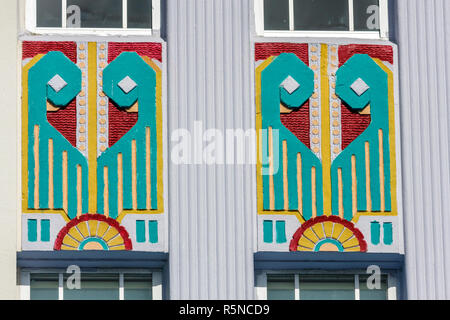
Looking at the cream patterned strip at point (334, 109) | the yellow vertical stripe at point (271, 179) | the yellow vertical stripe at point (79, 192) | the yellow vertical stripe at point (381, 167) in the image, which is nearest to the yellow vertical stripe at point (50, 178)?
the yellow vertical stripe at point (79, 192)

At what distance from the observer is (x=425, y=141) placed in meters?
18.8

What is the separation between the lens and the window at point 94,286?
18.6 metres

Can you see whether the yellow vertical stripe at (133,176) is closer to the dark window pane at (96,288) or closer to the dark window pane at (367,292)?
the dark window pane at (96,288)

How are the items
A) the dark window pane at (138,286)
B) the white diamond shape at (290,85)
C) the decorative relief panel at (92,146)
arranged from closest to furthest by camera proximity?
1. the decorative relief panel at (92,146)
2. the dark window pane at (138,286)
3. the white diamond shape at (290,85)

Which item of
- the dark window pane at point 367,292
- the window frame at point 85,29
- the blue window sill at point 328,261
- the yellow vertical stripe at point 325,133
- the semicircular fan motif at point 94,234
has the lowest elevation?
the dark window pane at point 367,292

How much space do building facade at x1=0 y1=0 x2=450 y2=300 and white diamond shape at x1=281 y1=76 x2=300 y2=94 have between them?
0.01 meters

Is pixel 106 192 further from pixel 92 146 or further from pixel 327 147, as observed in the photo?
pixel 327 147

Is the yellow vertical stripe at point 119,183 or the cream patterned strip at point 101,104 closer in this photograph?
the yellow vertical stripe at point 119,183

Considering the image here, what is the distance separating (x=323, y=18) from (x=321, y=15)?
4cm

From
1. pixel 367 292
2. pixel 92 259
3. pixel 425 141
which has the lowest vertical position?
pixel 367 292

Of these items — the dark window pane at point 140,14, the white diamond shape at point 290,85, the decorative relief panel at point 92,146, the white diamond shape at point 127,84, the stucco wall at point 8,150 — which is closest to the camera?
the stucco wall at point 8,150

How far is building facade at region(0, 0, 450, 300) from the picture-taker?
60.6 ft

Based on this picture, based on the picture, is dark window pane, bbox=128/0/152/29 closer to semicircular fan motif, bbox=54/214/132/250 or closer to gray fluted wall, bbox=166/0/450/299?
gray fluted wall, bbox=166/0/450/299

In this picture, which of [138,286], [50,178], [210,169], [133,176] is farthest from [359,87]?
[50,178]
